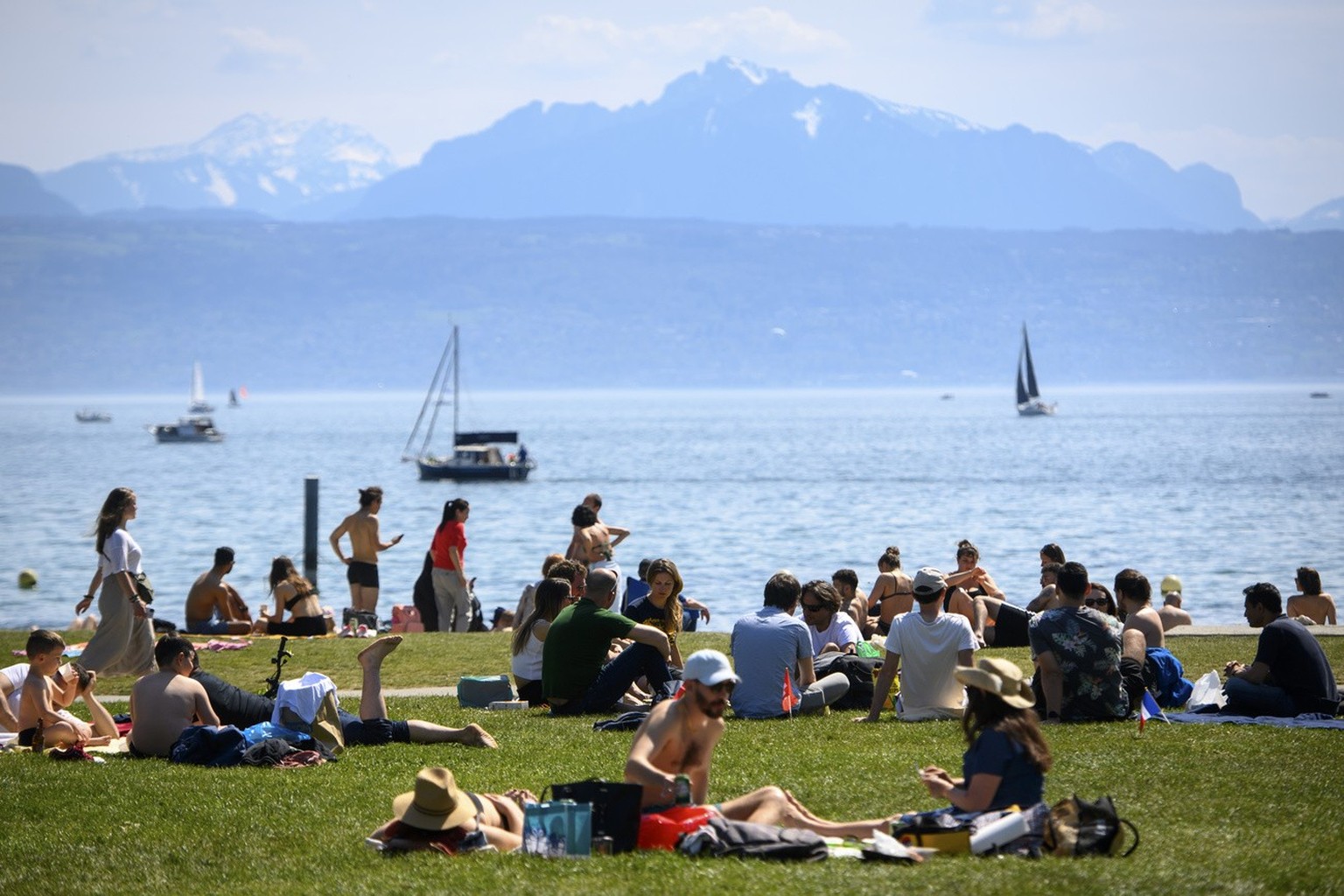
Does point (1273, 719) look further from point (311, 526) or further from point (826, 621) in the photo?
point (311, 526)

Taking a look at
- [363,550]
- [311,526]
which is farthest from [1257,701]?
[311,526]

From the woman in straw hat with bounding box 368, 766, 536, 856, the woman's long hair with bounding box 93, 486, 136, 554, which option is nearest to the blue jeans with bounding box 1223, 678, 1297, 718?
the woman in straw hat with bounding box 368, 766, 536, 856

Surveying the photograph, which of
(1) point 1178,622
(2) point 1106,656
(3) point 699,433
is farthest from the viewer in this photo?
(3) point 699,433

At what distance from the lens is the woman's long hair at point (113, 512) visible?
47.4ft

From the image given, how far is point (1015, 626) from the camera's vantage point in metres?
17.1

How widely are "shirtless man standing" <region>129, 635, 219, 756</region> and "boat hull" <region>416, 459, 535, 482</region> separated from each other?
75722 mm

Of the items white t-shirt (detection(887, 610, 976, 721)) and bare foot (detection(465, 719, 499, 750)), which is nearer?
bare foot (detection(465, 719, 499, 750))

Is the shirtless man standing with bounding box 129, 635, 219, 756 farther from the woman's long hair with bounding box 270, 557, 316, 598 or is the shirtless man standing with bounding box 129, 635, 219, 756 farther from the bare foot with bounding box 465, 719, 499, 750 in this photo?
the woman's long hair with bounding box 270, 557, 316, 598

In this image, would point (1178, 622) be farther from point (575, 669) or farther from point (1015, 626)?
point (575, 669)

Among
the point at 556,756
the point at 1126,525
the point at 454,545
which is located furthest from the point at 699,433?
the point at 556,756

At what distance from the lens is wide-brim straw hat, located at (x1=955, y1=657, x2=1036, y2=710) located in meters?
7.76

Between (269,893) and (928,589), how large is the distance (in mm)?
5471

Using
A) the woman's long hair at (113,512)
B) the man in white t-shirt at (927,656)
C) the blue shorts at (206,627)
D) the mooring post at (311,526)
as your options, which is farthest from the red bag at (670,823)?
the mooring post at (311,526)

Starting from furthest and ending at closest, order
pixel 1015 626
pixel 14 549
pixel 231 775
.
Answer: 1. pixel 14 549
2. pixel 1015 626
3. pixel 231 775
